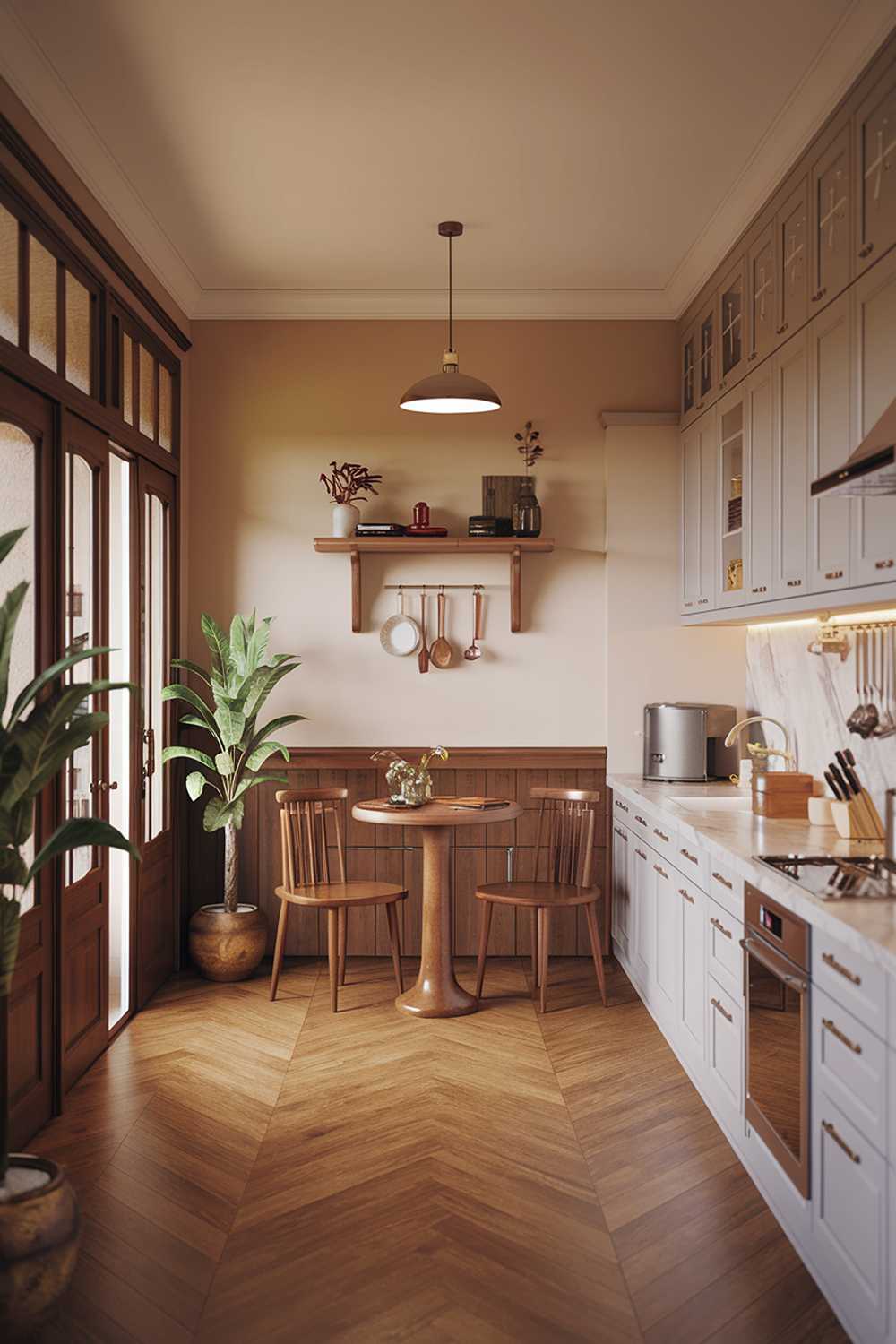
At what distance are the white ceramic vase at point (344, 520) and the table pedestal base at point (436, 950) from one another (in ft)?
4.92

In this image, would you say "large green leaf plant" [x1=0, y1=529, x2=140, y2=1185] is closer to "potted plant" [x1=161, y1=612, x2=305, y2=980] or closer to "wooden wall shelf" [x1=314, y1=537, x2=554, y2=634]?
"potted plant" [x1=161, y1=612, x2=305, y2=980]

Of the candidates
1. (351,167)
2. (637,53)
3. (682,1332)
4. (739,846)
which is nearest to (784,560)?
(739,846)

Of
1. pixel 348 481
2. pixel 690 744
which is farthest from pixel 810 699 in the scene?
pixel 348 481

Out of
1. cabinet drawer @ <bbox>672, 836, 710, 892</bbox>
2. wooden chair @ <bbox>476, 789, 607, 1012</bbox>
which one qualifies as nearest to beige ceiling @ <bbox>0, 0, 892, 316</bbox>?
cabinet drawer @ <bbox>672, 836, 710, 892</bbox>

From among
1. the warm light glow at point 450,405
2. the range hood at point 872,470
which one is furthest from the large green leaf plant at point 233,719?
the range hood at point 872,470

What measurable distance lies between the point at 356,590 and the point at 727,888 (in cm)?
261

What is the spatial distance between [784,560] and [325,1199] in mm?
2383

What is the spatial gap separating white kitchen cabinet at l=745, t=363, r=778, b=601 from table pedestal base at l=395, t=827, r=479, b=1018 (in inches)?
62.5

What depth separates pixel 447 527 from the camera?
538 cm

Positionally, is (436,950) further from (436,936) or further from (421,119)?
(421,119)

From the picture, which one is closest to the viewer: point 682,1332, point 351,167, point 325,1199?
point 682,1332

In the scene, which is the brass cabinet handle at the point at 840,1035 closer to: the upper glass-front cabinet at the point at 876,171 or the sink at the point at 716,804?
the sink at the point at 716,804

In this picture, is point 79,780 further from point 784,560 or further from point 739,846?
point 784,560

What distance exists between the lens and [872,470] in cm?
240
